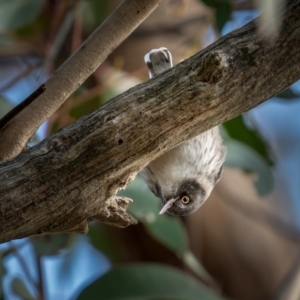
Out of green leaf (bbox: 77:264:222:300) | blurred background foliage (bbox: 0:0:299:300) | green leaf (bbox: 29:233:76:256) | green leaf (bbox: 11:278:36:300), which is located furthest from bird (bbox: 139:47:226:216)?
green leaf (bbox: 11:278:36:300)

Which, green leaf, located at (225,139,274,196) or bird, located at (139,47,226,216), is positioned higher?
green leaf, located at (225,139,274,196)

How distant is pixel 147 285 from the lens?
1418 millimetres

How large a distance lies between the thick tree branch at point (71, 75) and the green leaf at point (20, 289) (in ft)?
2.59

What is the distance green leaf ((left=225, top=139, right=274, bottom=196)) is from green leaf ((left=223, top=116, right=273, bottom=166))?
2cm

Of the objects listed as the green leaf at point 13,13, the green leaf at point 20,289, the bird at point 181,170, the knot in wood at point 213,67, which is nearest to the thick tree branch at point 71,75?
the knot in wood at point 213,67

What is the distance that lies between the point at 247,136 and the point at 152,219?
310 millimetres

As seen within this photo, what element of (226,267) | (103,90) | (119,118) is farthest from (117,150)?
(226,267)

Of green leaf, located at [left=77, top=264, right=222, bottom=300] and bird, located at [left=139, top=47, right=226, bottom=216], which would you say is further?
green leaf, located at [left=77, top=264, right=222, bottom=300]

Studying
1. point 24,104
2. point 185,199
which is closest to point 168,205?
point 185,199

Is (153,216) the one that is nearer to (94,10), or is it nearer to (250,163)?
(250,163)

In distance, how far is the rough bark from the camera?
753 millimetres

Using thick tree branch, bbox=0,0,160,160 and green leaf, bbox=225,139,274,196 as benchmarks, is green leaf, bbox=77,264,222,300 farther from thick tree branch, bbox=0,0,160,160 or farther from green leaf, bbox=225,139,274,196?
thick tree branch, bbox=0,0,160,160

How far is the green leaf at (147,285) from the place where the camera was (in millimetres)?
1373

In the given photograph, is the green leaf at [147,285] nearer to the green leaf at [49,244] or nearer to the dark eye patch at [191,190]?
the green leaf at [49,244]
